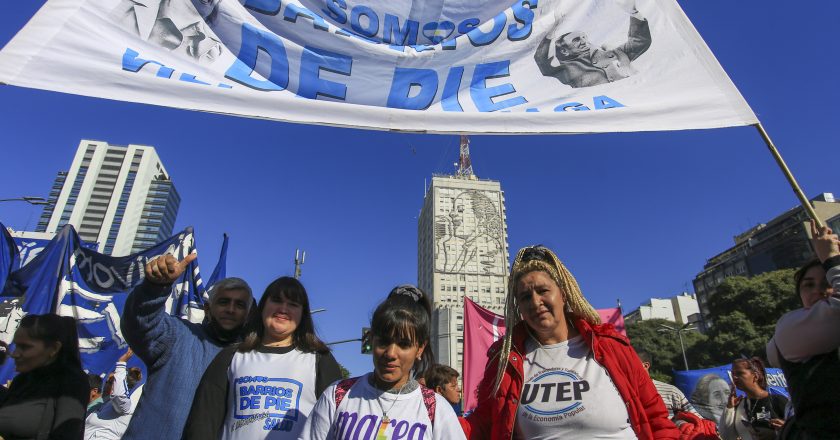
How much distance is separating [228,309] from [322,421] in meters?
1.22

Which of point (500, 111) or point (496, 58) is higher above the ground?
point (496, 58)

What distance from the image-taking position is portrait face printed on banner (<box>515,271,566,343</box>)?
93.1 inches

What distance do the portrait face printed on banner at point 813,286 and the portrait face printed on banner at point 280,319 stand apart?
8.34 ft

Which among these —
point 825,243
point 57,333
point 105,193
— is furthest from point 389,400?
point 105,193

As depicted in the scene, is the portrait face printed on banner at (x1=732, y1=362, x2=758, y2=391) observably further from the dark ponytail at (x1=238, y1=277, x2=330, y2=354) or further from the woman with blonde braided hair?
the dark ponytail at (x1=238, y1=277, x2=330, y2=354)

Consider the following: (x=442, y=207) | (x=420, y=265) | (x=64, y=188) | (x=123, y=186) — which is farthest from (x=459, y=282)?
(x=64, y=188)

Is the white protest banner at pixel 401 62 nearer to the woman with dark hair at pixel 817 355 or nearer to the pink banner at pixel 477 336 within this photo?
the woman with dark hair at pixel 817 355

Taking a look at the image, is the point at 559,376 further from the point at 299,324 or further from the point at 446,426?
the point at 299,324

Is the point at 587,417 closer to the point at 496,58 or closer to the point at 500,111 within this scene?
the point at 500,111

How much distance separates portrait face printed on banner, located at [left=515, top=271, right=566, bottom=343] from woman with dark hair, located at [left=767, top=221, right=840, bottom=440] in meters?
0.95

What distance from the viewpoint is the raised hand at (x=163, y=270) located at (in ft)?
7.43

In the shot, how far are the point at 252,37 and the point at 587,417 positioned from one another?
3027 mm

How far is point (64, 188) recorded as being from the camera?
138 metres

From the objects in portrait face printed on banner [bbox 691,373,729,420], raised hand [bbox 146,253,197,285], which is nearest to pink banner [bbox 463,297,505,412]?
portrait face printed on banner [bbox 691,373,729,420]
